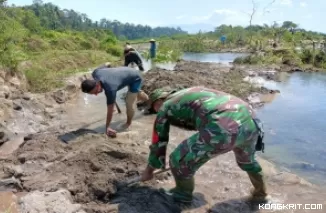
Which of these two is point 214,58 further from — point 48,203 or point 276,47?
point 48,203

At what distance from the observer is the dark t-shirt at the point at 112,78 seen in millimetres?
5766

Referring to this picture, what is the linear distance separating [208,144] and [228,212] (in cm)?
101

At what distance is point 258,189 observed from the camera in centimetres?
398

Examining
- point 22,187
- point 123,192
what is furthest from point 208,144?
point 22,187

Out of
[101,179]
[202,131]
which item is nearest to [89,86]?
[101,179]

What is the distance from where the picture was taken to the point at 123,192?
3.97 metres

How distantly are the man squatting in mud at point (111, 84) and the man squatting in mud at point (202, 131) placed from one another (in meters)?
1.90

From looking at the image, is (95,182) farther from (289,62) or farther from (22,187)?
(289,62)

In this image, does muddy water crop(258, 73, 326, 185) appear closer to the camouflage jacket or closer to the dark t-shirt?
the camouflage jacket

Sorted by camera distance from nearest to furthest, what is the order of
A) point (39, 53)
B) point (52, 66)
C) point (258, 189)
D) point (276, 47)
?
1. point (258, 189)
2. point (52, 66)
3. point (39, 53)
4. point (276, 47)

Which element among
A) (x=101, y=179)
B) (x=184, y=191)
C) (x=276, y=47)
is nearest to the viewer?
(x=184, y=191)

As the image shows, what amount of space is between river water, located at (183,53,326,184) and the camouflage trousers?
2.26 metres

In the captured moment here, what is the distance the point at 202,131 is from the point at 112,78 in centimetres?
301

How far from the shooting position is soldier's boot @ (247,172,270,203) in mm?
3852
